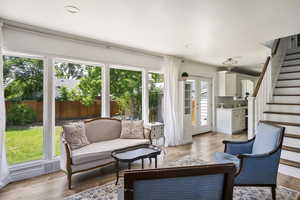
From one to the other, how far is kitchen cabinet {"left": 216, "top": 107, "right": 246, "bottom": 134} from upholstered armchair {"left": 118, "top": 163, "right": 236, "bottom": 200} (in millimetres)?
5760

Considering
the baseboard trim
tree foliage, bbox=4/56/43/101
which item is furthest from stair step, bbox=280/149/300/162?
tree foliage, bbox=4/56/43/101

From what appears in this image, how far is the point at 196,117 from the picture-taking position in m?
6.17

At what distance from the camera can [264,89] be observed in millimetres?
3873

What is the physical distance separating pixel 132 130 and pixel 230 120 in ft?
13.1

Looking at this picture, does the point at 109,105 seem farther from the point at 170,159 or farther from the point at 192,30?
the point at 192,30

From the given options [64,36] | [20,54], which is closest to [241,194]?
[64,36]

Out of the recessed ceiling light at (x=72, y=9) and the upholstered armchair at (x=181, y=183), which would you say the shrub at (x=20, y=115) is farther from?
the upholstered armchair at (x=181, y=183)

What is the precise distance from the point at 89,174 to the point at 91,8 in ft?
8.78

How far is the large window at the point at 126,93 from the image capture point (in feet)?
13.8

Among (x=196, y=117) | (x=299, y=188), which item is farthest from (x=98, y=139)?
(x=196, y=117)

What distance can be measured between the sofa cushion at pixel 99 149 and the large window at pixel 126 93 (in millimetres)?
942

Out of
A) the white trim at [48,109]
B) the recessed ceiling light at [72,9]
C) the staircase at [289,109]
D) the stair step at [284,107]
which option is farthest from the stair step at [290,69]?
the white trim at [48,109]

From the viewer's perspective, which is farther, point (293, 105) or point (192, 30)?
point (293, 105)

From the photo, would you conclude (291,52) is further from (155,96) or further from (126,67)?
(126,67)
